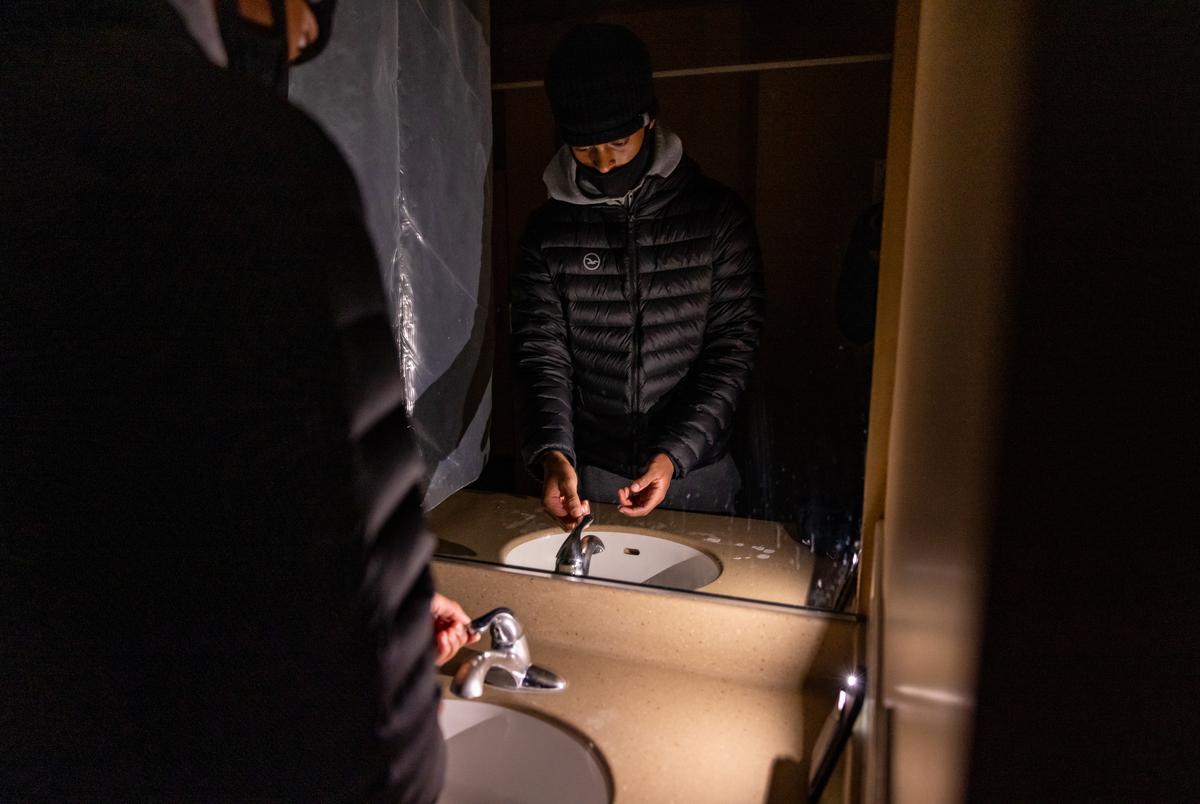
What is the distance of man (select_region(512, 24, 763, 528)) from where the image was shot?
0.85m

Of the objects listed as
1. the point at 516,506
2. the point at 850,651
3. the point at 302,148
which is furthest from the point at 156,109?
the point at 850,651

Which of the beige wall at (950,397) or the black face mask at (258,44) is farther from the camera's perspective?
the black face mask at (258,44)

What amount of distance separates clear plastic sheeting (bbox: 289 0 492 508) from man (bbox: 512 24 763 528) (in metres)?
0.08

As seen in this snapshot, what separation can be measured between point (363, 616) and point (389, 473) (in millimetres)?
70

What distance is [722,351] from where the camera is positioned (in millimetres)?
878

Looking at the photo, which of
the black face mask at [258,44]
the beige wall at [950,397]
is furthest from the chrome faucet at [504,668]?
the black face mask at [258,44]

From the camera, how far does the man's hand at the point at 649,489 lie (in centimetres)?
93

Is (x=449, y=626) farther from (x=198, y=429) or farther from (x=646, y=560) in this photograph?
(x=198, y=429)

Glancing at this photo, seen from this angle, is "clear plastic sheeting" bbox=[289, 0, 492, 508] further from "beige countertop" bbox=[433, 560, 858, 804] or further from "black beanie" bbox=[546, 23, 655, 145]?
"beige countertop" bbox=[433, 560, 858, 804]

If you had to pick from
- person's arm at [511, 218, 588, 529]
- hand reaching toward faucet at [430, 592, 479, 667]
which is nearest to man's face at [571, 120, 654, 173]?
person's arm at [511, 218, 588, 529]

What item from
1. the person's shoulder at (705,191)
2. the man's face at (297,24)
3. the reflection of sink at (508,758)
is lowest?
the reflection of sink at (508,758)

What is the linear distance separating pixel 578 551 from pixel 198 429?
74 centimetres

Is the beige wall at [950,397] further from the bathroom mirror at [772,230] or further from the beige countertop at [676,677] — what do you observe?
the beige countertop at [676,677]

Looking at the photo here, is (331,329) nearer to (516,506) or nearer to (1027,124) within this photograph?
(1027,124)
